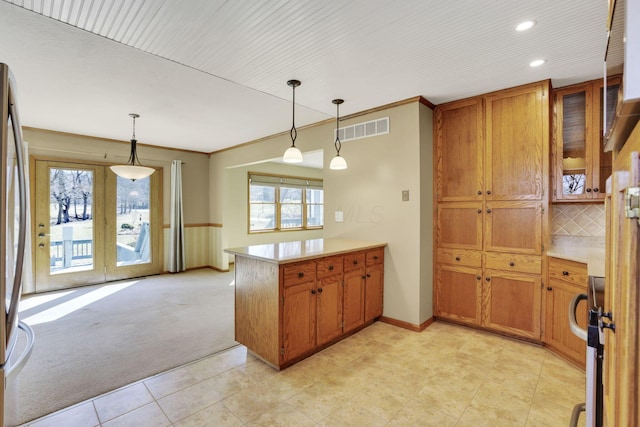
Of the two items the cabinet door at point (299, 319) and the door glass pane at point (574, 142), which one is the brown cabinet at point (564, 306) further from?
the cabinet door at point (299, 319)

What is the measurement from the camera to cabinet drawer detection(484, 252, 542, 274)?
293cm

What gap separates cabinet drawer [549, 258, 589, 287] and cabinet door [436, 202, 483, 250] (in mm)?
654

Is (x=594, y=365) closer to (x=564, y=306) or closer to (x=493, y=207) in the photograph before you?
(x=564, y=306)

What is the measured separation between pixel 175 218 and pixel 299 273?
4.58 m

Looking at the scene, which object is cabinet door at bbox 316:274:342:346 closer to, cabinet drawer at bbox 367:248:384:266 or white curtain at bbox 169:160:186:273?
cabinet drawer at bbox 367:248:384:266

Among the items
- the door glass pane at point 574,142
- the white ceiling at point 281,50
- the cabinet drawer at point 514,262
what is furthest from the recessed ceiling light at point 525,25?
the cabinet drawer at point 514,262

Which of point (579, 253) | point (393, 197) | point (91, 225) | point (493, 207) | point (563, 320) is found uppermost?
point (393, 197)

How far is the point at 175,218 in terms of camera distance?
6.17 meters

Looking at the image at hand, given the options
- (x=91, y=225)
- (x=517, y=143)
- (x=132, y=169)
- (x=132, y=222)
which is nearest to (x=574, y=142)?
(x=517, y=143)

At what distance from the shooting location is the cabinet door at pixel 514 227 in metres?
2.93

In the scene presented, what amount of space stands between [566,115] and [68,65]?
4.59 meters

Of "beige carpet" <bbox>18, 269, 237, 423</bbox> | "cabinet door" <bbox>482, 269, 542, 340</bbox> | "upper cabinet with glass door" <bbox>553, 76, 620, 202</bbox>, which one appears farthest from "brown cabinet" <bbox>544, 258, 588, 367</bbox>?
"beige carpet" <bbox>18, 269, 237, 423</bbox>

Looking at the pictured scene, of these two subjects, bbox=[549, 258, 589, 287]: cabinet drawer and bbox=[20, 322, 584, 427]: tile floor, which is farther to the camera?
bbox=[549, 258, 589, 287]: cabinet drawer

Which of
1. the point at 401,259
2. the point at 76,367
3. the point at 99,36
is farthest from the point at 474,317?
the point at 99,36
